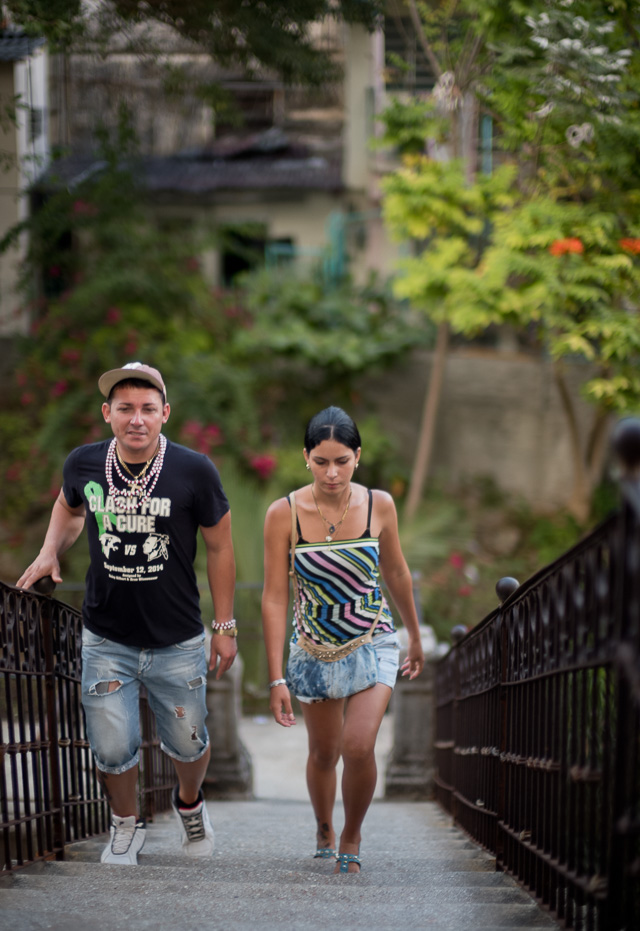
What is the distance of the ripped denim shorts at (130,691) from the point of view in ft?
11.0

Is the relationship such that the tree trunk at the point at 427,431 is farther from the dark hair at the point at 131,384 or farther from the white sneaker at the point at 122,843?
the dark hair at the point at 131,384

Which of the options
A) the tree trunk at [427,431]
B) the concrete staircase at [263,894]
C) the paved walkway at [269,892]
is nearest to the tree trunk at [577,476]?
the tree trunk at [427,431]

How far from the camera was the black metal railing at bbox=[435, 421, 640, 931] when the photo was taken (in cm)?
196

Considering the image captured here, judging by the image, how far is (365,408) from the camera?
1352 centimetres

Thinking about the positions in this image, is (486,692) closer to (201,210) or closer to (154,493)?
(154,493)

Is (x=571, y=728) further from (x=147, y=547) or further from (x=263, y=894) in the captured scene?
(x=147, y=547)

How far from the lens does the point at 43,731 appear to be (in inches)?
137

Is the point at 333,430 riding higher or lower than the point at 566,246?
lower

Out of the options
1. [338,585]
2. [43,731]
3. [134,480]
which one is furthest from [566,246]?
[43,731]

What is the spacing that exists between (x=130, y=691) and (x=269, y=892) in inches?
39.2

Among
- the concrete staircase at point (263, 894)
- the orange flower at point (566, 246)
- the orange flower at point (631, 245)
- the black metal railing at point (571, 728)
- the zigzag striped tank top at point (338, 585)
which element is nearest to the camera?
the black metal railing at point (571, 728)

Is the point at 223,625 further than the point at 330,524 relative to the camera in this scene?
Yes

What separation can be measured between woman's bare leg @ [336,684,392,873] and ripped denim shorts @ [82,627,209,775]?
0.59m

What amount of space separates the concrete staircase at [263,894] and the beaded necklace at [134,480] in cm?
125
